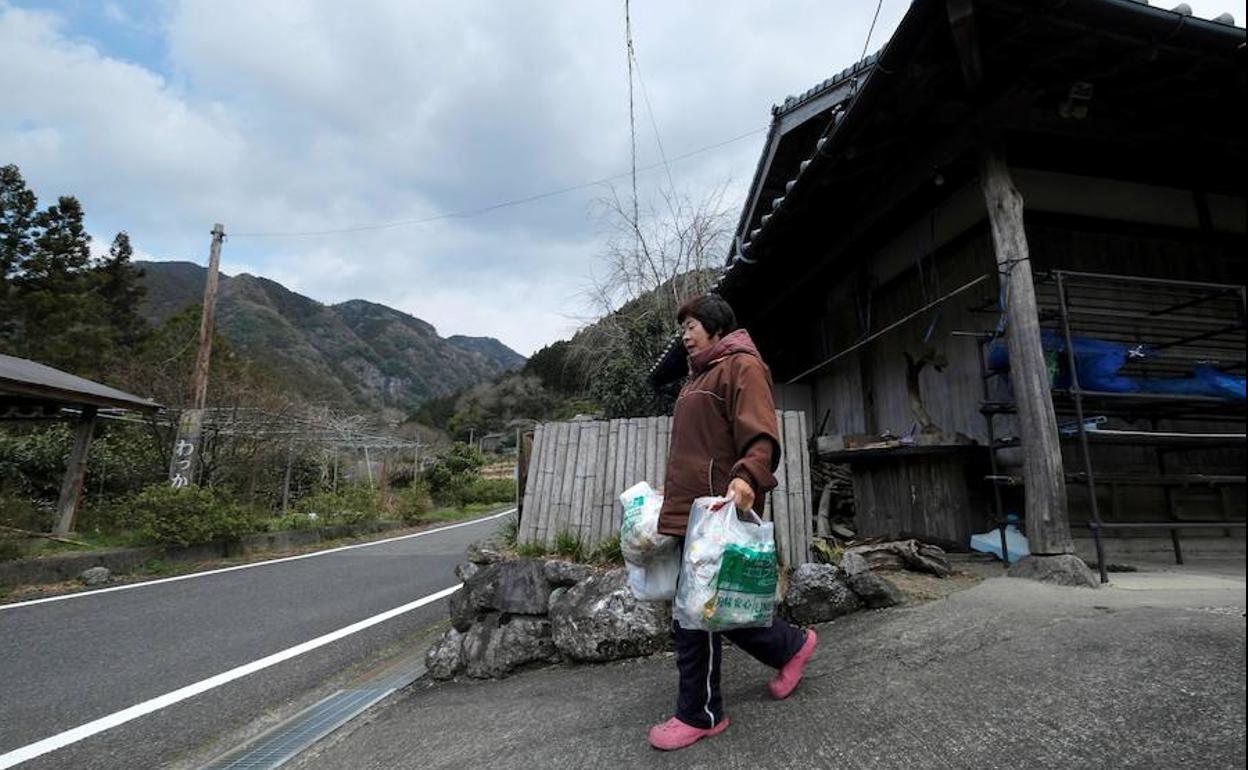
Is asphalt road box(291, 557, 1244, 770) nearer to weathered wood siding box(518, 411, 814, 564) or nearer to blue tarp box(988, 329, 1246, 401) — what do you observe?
blue tarp box(988, 329, 1246, 401)

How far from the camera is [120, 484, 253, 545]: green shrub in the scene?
11.1 meters

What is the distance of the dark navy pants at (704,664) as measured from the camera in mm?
2420

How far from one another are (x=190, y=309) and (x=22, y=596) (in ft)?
69.5

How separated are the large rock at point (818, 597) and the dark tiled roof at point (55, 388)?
12261 mm

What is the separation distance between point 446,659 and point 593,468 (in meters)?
1.77

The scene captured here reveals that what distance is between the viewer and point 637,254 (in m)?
17.6

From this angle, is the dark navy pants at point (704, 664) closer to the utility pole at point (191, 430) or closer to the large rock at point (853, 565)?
the large rock at point (853, 565)

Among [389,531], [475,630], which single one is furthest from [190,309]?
[475,630]

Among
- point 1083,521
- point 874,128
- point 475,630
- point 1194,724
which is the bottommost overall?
point 475,630

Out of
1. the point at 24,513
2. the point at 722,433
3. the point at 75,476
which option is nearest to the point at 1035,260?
the point at 722,433

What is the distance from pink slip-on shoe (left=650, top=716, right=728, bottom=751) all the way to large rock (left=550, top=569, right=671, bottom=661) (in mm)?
1402

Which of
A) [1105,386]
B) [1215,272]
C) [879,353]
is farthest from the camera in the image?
[879,353]

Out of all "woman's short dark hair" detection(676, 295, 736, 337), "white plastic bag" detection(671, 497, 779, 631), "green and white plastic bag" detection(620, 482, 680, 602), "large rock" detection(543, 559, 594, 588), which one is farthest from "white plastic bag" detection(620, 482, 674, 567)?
"large rock" detection(543, 559, 594, 588)

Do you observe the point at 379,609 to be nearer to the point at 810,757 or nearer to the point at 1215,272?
the point at 810,757
